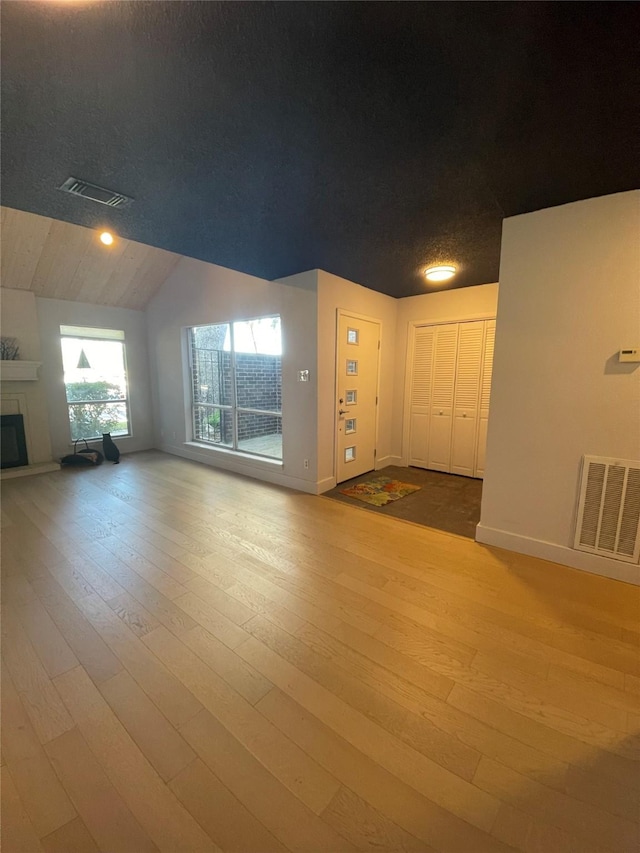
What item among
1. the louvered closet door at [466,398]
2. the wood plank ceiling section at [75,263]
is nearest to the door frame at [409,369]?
the louvered closet door at [466,398]

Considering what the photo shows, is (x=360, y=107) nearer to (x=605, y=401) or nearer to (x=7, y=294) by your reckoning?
(x=605, y=401)

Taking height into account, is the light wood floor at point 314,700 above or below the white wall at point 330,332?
below

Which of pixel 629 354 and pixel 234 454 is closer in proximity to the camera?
pixel 629 354

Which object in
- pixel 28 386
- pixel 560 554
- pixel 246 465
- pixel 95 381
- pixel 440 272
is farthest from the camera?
pixel 95 381

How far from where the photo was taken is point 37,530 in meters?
2.96

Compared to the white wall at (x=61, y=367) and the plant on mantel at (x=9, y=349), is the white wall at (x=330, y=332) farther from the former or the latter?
the plant on mantel at (x=9, y=349)

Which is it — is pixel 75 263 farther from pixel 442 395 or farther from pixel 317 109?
pixel 442 395

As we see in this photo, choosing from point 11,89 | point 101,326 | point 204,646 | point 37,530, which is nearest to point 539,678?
point 204,646

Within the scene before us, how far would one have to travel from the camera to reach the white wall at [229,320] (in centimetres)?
380

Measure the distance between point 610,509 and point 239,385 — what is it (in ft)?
13.9

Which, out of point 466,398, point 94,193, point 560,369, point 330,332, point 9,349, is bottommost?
point 466,398

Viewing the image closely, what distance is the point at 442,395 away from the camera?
15.1 feet

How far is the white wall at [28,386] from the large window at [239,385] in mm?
2090

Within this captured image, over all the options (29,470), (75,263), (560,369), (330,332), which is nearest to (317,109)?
(560,369)
